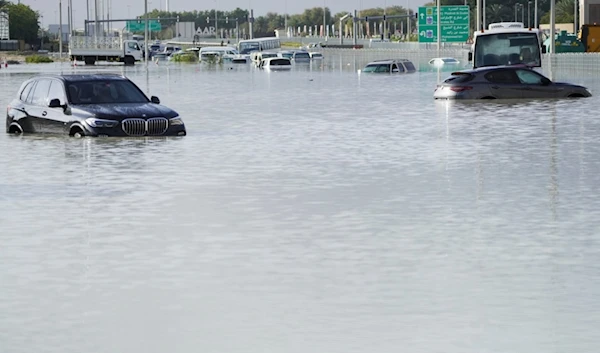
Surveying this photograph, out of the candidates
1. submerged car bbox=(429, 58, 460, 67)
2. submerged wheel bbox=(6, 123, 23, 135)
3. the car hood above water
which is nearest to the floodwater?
the car hood above water

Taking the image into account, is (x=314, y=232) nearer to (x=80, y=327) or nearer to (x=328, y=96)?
(x=80, y=327)

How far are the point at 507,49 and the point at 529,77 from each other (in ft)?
41.4

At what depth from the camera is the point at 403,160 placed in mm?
21922

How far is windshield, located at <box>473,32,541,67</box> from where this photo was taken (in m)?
55.3

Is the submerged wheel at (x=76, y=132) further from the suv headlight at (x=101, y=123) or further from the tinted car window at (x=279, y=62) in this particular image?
the tinted car window at (x=279, y=62)

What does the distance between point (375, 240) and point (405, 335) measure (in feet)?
14.4

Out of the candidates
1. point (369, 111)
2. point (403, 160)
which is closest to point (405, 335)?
point (403, 160)

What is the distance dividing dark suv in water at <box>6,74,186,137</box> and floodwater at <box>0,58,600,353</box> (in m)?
0.39

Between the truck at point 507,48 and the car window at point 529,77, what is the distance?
11932 millimetres

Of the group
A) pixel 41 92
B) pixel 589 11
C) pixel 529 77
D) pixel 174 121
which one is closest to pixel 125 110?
pixel 174 121

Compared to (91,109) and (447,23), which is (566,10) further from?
(91,109)

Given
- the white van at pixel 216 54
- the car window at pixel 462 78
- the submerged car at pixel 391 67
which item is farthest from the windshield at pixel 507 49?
the white van at pixel 216 54

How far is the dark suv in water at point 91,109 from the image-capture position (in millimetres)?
26703

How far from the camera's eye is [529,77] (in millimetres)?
43156
